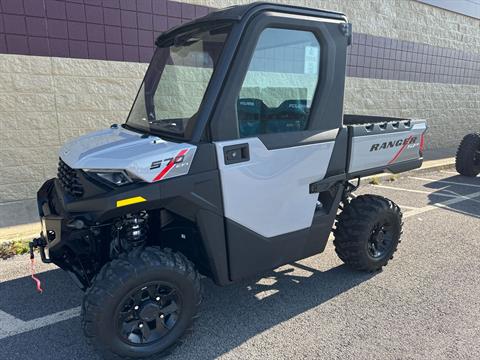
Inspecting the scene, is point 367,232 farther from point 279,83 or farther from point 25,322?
point 25,322

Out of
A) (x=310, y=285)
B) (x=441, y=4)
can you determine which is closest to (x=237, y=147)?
(x=310, y=285)

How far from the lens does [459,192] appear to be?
743 cm

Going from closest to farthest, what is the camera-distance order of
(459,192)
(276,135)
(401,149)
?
(276,135)
(401,149)
(459,192)

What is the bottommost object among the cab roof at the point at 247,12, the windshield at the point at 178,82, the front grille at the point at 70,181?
the front grille at the point at 70,181

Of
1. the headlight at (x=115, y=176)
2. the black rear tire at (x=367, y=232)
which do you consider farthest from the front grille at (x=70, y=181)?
the black rear tire at (x=367, y=232)

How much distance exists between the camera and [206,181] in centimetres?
271

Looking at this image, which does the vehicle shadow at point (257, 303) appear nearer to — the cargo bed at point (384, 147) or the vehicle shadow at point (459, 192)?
the cargo bed at point (384, 147)

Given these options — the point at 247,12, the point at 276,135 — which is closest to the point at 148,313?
the point at 276,135

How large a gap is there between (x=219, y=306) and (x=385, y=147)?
2.11 metres

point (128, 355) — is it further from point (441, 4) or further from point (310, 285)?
point (441, 4)

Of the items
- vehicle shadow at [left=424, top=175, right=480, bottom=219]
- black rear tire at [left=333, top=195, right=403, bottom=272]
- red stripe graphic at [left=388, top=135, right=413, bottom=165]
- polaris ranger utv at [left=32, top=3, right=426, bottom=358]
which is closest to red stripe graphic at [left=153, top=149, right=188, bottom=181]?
polaris ranger utv at [left=32, top=3, right=426, bottom=358]

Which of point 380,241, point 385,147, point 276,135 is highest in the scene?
point 276,135

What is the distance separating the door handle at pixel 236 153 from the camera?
2738 mm

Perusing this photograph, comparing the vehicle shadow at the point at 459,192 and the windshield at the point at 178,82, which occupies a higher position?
the windshield at the point at 178,82
